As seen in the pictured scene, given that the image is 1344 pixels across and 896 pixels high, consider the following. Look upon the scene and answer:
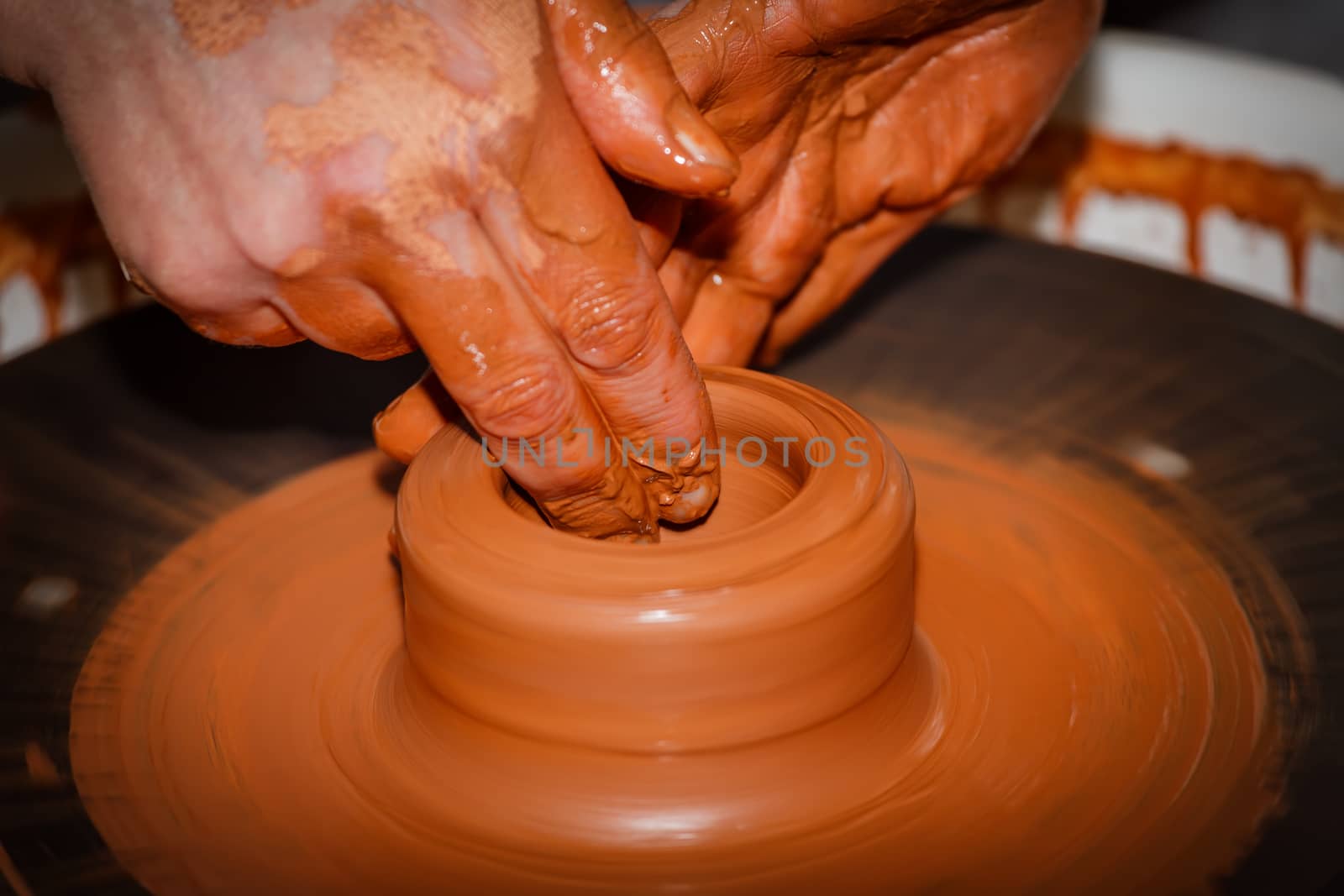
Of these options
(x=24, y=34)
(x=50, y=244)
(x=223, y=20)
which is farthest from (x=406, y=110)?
(x=50, y=244)

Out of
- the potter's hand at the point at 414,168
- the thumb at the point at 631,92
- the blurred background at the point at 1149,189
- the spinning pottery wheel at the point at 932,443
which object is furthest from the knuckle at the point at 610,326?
the blurred background at the point at 1149,189

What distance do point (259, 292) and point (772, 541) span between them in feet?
1.66

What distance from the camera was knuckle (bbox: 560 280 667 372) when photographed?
1147 mm

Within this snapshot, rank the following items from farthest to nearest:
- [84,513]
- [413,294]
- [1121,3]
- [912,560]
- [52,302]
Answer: [1121,3], [52,302], [84,513], [912,560], [413,294]

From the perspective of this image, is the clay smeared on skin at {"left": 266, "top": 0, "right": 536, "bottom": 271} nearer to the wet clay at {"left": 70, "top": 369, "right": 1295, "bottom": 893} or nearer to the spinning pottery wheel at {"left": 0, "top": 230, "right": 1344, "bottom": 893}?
the wet clay at {"left": 70, "top": 369, "right": 1295, "bottom": 893}

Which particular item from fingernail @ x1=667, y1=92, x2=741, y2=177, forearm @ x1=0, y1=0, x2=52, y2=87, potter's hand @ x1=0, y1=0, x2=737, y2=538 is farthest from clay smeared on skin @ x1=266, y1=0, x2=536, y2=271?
forearm @ x1=0, y1=0, x2=52, y2=87

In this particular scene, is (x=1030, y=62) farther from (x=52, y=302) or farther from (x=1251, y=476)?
(x=52, y=302)

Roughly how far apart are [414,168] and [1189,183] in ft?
5.88

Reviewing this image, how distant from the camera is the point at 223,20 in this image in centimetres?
106

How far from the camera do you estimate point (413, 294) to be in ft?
3.69

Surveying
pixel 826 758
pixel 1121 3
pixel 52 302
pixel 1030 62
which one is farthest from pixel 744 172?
pixel 1121 3

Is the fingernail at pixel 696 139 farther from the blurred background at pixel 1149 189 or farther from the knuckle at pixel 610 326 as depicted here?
the blurred background at pixel 1149 189

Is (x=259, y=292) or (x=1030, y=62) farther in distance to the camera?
(x=1030, y=62)

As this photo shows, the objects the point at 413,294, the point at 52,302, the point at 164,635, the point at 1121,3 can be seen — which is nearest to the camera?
the point at 413,294
